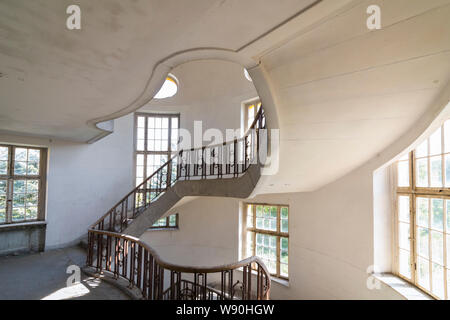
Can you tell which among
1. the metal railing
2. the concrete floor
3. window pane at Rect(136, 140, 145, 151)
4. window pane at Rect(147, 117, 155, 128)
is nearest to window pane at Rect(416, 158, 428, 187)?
the metal railing

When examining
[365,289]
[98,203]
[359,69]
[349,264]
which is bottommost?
[365,289]

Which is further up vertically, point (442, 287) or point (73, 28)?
point (73, 28)

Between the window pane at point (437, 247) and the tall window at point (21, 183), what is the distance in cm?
747

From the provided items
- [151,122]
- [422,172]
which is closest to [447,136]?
[422,172]

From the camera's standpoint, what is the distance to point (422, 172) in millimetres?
3531

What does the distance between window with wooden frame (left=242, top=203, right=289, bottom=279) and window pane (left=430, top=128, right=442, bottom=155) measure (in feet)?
10.2

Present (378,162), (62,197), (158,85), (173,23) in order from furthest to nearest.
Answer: (62,197)
(378,162)
(158,85)
(173,23)

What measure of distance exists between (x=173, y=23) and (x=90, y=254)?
159 inches

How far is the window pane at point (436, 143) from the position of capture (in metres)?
3.26

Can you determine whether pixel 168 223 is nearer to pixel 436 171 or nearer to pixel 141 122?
pixel 141 122

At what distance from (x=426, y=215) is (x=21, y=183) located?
7.71 metres

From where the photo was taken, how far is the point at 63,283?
3.63m

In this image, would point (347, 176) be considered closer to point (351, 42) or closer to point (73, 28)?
point (351, 42)

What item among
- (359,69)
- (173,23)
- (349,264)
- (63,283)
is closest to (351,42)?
(359,69)
